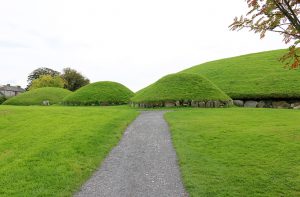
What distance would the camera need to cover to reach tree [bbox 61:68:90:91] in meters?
95.2

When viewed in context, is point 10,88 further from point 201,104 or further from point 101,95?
point 201,104

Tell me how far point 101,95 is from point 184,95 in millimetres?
17446

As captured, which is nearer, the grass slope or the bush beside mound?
the bush beside mound

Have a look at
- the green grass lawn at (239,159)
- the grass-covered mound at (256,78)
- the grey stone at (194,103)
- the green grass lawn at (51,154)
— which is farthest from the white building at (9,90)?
the green grass lawn at (239,159)

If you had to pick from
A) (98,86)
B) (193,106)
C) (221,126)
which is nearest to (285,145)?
(221,126)

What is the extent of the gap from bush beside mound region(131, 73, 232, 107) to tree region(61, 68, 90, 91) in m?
59.4

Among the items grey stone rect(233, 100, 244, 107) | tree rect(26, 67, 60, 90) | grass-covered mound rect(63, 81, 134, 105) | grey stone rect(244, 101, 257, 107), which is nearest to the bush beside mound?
grey stone rect(233, 100, 244, 107)

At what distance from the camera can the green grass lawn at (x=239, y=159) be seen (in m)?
8.76

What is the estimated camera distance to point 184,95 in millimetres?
35594

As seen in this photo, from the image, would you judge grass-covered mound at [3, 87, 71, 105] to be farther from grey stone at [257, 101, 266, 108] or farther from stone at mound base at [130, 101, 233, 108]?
grey stone at [257, 101, 266, 108]

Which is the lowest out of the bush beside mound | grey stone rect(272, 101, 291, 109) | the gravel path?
the gravel path

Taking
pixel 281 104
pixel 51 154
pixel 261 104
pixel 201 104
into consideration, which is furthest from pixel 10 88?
pixel 51 154

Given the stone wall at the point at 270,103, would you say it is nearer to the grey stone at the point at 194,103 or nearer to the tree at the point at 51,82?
the grey stone at the point at 194,103

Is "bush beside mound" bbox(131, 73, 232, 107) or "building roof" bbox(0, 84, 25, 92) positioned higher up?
"building roof" bbox(0, 84, 25, 92)
